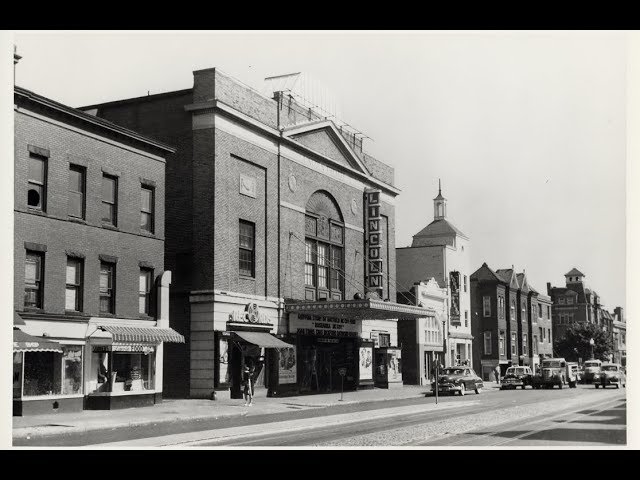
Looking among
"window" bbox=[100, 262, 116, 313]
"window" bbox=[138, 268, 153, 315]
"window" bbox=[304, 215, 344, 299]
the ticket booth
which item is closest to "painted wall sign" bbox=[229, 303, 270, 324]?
"window" bbox=[138, 268, 153, 315]

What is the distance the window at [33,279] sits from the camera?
90.3 feet

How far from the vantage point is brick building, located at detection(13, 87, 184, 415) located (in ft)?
89.7

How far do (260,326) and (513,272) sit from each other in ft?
171

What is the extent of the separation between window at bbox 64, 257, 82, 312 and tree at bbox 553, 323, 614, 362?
209ft

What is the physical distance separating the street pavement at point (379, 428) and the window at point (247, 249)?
834 cm

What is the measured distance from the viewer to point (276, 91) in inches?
1694

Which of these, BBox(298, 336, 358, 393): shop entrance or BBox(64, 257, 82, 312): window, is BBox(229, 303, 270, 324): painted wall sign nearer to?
BBox(298, 336, 358, 393): shop entrance

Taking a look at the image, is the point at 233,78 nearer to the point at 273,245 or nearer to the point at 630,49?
the point at 273,245

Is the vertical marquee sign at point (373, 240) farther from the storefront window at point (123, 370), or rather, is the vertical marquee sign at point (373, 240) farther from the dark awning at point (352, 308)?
the storefront window at point (123, 370)

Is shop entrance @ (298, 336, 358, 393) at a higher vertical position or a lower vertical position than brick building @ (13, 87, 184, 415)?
lower

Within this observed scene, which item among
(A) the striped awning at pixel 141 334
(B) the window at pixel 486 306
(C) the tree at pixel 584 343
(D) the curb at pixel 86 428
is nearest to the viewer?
(D) the curb at pixel 86 428

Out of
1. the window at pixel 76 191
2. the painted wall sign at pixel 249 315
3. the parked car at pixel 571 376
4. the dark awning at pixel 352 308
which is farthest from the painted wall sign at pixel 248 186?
the parked car at pixel 571 376

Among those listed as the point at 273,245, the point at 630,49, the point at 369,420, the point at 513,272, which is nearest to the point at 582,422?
the point at 369,420

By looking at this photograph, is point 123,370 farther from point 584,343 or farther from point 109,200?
point 584,343
